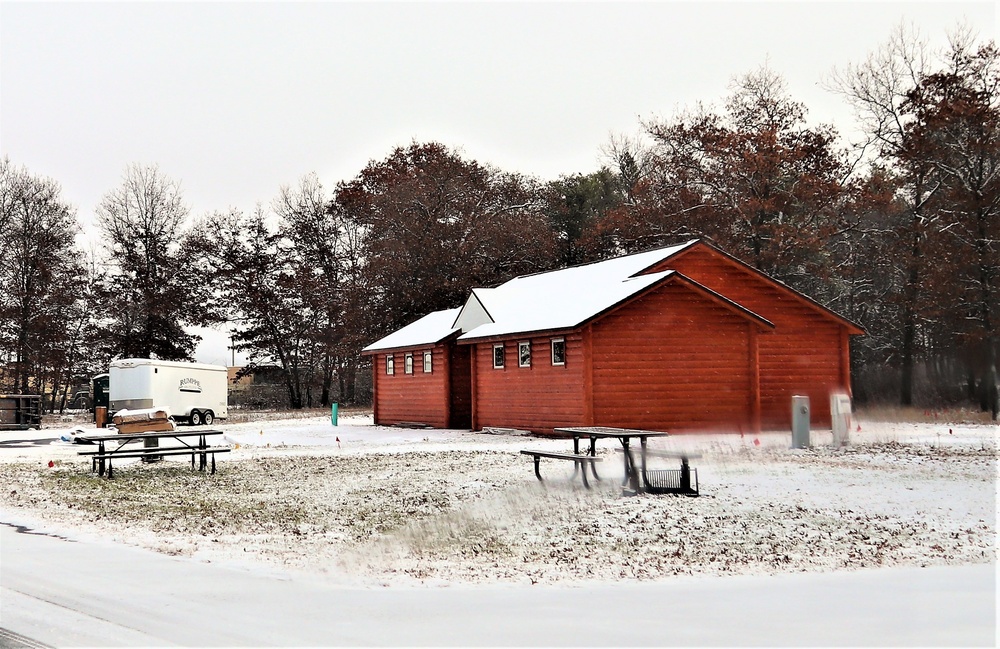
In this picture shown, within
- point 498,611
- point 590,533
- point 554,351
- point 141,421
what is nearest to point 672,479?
point 590,533

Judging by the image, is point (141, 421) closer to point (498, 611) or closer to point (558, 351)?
point (558, 351)

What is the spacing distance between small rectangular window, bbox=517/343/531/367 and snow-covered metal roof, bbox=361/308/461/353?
4710 mm

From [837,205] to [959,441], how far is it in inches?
1021

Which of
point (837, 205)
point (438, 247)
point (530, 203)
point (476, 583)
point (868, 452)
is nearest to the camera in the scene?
point (476, 583)

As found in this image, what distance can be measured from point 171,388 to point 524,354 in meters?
18.5

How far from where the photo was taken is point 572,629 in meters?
7.19

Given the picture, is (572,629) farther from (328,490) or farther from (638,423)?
(638,423)

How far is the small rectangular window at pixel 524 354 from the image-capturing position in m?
29.0

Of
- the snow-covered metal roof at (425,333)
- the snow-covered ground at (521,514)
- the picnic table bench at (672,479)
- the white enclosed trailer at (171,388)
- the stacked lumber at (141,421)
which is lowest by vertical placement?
the snow-covered ground at (521,514)

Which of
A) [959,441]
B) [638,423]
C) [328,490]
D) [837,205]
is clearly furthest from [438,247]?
[328,490]

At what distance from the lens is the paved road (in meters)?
7.01

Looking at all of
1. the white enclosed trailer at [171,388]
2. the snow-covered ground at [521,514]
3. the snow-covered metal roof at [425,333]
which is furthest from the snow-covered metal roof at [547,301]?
the white enclosed trailer at [171,388]

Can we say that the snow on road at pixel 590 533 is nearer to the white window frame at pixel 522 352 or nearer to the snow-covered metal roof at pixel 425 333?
the white window frame at pixel 522 352

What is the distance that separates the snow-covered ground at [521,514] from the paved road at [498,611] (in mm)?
642
